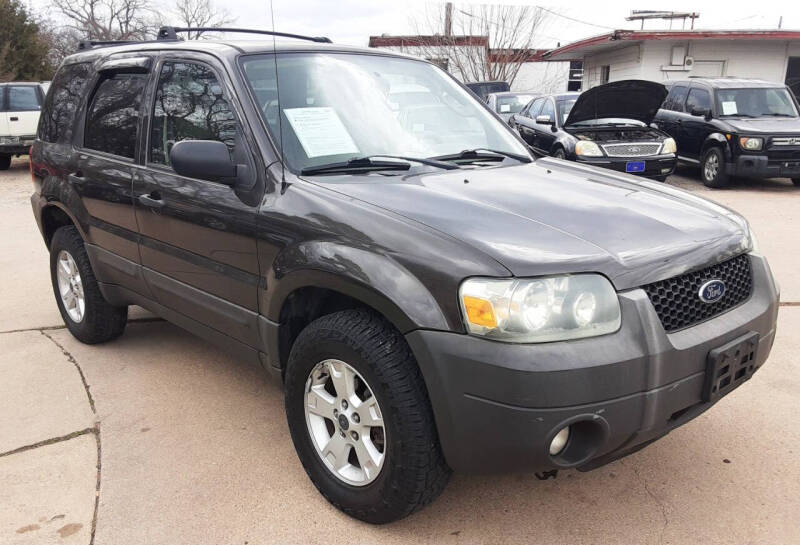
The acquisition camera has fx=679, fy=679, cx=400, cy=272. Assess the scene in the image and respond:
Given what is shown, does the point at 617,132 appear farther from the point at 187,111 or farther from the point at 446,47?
the point at 446,47

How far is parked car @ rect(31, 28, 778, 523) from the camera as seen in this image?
6.94ft

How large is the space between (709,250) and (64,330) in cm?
429

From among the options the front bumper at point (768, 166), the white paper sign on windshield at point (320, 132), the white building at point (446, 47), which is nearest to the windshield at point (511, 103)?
the front bumper at point (768, 166)

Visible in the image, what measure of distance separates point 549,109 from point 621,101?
1700 mm

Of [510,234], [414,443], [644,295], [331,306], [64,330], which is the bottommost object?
[64,330]

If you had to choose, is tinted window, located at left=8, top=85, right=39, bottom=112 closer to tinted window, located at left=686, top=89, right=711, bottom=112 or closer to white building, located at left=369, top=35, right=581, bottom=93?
tinted window, located at left=686, top=89, right=711, bottom=112

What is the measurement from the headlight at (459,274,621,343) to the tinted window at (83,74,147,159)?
235 centimetres

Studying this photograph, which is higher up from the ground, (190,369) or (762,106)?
(762,106)

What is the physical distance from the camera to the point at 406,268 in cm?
225

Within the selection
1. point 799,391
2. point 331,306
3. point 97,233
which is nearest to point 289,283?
point 331,306

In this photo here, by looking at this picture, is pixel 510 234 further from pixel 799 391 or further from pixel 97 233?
pixel 97 233

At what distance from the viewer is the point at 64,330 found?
15.9 feet

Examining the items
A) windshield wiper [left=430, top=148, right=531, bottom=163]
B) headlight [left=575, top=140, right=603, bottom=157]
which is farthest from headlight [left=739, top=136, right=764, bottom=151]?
windshield wiper [left=430, top=148, right=531, bottom=163]

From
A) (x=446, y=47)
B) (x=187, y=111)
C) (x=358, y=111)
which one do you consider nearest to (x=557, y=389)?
(x=358, y=111)
